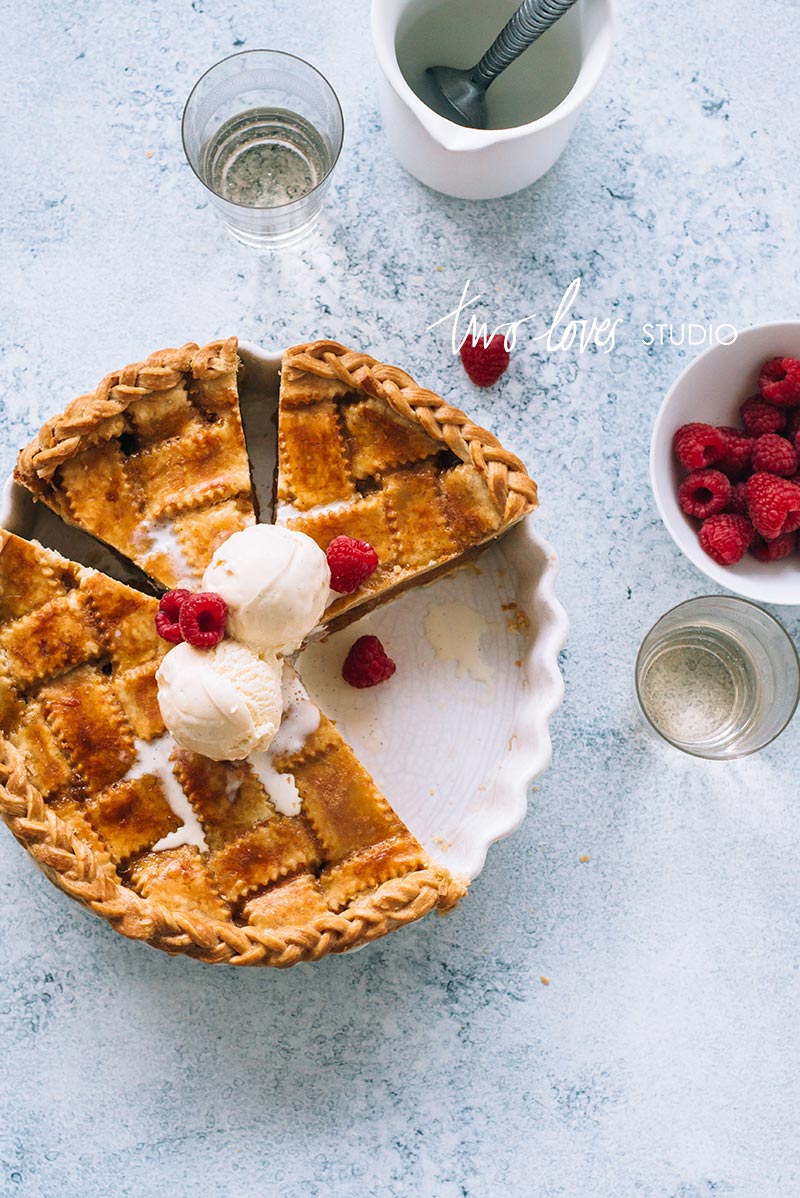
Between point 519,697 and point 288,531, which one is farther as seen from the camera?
point 519,697

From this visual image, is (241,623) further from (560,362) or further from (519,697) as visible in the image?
(560,362)

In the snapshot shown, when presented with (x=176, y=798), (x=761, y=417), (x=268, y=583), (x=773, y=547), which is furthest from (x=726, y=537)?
(x=176, y=798)

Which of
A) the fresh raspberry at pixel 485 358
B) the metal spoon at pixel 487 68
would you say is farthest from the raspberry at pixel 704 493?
the metal spoon at pixel 487 68

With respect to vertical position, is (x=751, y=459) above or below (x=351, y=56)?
below

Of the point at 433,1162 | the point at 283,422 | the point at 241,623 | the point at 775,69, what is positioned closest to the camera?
the point at 241,623

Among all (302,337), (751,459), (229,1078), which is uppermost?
(302,337)

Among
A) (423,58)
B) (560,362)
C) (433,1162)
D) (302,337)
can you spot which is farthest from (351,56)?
(433,1162)

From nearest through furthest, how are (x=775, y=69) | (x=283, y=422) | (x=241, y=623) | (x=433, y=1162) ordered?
(x=241, y=623) → (x=283, y=422) → (x=433, y=1162) → (x=775, y=69)

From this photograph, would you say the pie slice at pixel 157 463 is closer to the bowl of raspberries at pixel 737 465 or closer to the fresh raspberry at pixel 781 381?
the bowl of raspberries at pixel 737 465

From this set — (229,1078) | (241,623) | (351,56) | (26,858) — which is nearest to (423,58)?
(351,56)

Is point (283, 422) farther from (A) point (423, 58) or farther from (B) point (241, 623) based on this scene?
(A) point (423, 58)
